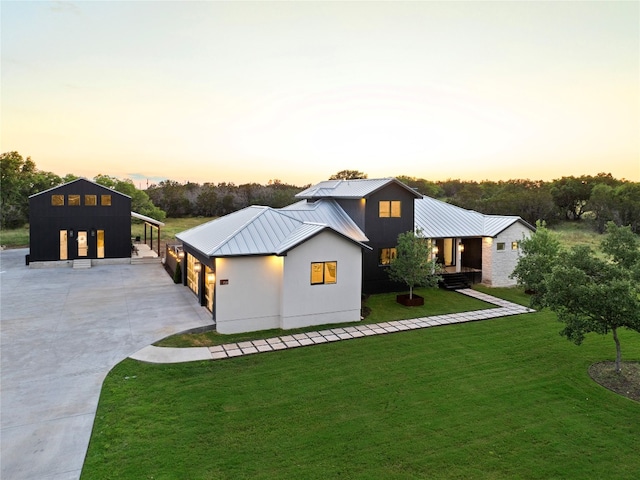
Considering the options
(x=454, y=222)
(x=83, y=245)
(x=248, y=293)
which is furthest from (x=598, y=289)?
(x=83, y=245)

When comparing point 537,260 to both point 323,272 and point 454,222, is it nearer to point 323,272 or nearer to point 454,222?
point 454,222

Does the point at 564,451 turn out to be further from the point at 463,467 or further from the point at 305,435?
the point at 305,435

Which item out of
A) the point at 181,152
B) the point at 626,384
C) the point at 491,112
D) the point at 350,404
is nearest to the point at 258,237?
the point at 350,404

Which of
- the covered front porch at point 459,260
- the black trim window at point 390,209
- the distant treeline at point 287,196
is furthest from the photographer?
the distant treeline at point 287,196

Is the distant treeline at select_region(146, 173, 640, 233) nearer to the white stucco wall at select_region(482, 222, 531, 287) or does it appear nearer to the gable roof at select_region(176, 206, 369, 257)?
the white stucco wall at select_region(482, 222, 531, 287)

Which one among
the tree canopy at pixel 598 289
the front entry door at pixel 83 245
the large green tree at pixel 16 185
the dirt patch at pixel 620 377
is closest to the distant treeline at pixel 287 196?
the large green tree at pixel 16 185

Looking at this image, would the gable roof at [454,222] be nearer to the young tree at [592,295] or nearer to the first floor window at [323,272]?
the first floor window at [323,272]
